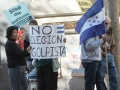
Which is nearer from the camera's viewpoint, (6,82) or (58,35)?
(58,35)

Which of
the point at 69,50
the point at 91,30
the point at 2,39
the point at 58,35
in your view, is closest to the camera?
the point at 91,30

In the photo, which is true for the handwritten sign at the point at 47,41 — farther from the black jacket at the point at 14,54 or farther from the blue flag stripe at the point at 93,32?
the blue flag stripe at the point at 93,32

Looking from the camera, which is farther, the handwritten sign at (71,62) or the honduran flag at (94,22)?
the handwritten sign at (71,62)

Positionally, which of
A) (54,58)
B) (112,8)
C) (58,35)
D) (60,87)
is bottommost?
(60,87)

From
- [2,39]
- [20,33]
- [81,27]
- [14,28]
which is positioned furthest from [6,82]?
[81,27]

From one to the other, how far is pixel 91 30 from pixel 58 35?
2.56 ft

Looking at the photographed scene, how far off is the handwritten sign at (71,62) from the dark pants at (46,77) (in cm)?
195

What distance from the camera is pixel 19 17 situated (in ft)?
27.9

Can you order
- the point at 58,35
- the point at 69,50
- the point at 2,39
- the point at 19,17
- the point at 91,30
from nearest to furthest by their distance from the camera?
1. the point at 91,30
2. the point at 58,35
3. the point at 19,17
4. the point at 69,50
5. the point at 2,39

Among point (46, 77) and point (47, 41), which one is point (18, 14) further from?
point (46, 77)

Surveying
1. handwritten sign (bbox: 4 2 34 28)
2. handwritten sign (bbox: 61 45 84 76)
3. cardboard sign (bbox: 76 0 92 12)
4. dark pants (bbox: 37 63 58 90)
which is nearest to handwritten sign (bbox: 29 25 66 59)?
dark pants (bbox: 37 63 58 90)

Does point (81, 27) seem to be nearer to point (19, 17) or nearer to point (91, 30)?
point (91, 30)

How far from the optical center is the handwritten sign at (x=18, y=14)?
8.42 meters

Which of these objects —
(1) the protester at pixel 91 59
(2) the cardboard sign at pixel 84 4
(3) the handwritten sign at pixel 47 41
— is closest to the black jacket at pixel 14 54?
(3) the handwritten sign at pixel 47 41
